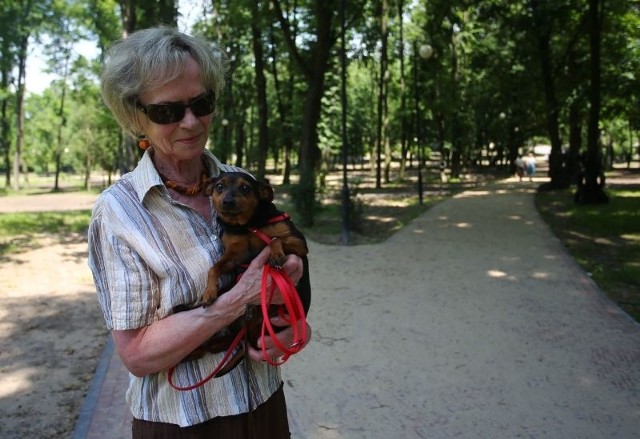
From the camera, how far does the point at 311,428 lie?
4.75m

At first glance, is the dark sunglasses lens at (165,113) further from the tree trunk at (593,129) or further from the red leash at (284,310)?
the tree trunk at (593,129)

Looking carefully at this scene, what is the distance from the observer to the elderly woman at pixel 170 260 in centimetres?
168

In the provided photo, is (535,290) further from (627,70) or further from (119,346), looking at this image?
(627,70)

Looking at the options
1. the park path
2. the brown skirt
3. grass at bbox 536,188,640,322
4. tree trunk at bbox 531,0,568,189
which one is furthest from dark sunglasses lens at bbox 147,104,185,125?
tree trunk at bbox 531,0,568,189

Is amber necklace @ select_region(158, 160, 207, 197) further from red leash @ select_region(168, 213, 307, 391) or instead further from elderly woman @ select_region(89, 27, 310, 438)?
red leash @ select_region(168, 213, 307, 391)

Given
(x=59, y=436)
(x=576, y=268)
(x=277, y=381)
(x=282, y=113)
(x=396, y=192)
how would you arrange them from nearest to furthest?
1. (x=277, y=381)
2. (x=59, y=436)
3. (x=576, y=268)
4. (x=396, y=192)
5. (x=282, y=113)

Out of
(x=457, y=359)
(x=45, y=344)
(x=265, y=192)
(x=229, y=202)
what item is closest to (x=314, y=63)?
(x=45, y=344)

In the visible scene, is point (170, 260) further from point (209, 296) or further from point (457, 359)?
point (457, 359)

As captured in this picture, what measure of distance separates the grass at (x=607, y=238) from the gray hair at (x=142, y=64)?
23.8ft

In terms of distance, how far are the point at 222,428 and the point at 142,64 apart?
1.18m

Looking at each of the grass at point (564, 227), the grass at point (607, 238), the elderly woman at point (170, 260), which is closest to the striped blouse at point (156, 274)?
the elderly woman at point (170, 260)

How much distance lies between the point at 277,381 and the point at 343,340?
4.91 m

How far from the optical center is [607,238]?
13.3 meters

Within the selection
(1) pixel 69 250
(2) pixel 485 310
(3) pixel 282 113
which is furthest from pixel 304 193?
(3) pixel 282 113
